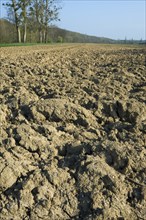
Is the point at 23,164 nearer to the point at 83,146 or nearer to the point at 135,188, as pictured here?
the point at 83,146

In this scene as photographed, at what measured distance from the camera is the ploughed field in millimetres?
2984

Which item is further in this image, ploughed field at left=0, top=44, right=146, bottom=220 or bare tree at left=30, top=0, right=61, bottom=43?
bare tree at left=30, top=0, right=61, bottom=43

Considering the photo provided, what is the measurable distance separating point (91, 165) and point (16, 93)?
7.81ft

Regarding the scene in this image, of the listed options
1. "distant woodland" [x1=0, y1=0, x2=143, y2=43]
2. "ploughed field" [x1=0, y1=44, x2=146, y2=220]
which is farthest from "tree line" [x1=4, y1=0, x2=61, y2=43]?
"ploughed field" [x1=0, y1=44, x2=146, y2=220]

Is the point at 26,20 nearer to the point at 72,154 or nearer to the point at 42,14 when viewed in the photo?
the point at 42,14

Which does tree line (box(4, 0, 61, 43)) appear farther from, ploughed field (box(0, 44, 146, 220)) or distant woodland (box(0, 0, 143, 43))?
ploughed field (box(0, 44, 146, 220))

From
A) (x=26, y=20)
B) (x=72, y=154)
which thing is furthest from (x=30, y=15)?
(x=72, y=154)

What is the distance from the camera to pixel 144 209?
3018 millimetres

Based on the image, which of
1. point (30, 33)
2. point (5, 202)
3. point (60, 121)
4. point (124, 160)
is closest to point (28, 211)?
point (5, 202)

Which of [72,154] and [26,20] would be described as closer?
[72,154]

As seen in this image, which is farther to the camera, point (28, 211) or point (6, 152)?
point (6, 152)

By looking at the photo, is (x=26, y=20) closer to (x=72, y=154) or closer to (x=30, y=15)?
(x=30, y=15)

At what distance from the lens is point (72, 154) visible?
3.61 meters

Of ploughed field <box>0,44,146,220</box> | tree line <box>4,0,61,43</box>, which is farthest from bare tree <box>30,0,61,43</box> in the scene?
ploughed field <box>0,44,146,220</box>
